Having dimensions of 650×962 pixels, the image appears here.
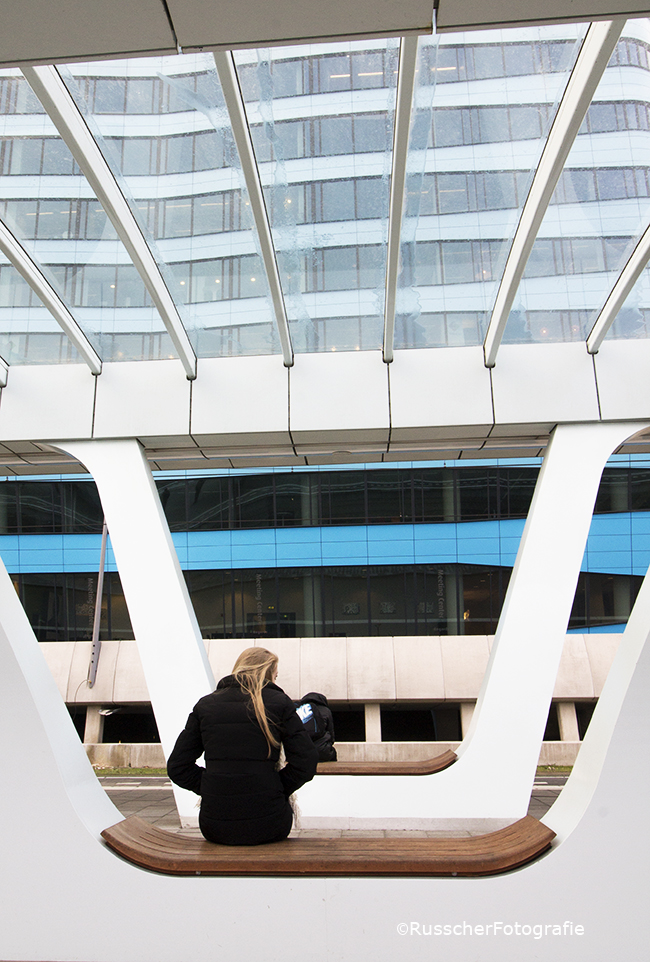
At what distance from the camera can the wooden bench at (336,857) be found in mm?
3555

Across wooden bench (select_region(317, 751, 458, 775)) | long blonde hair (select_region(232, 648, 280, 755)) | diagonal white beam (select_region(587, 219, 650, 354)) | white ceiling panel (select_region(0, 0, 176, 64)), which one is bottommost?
wooden bench (select_region(317, 751, 458, 775))

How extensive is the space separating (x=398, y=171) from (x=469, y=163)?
1228 millimetres

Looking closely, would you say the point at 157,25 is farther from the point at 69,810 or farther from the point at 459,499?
the point at 459,499

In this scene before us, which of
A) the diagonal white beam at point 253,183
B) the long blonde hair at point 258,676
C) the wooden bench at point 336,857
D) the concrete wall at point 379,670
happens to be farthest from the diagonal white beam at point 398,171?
the concrete wall at point 379,670

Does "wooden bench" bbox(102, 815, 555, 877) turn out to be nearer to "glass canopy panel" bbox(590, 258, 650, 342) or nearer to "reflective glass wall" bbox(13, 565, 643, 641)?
"glass canopy panel" bbox(590, 258, 650, 342)

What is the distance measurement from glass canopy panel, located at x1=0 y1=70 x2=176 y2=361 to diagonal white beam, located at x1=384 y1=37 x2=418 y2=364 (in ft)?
10.9

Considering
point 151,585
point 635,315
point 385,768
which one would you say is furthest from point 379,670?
point 635,315

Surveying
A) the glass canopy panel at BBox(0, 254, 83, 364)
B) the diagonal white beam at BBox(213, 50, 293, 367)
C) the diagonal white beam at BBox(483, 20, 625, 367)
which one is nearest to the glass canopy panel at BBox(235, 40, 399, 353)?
the diagonal white beam at BBox(213, 50, 293, 367)

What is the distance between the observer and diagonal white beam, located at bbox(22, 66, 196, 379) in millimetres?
5711

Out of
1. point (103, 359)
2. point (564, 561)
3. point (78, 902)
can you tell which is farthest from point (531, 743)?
point (103, 359)

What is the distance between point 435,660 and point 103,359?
17.1 meters

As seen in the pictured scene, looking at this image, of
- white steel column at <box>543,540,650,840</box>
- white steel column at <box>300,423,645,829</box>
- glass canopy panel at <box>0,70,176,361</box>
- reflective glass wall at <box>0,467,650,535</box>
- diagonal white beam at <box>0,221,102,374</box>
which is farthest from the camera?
→ reflective glass wall at <box>0,467,650,535</box>

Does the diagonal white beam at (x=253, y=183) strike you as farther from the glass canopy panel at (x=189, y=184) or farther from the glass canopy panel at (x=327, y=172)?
the glass canopy panel at (x=189, y=184)

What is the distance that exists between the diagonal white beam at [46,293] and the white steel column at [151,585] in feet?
4.40
